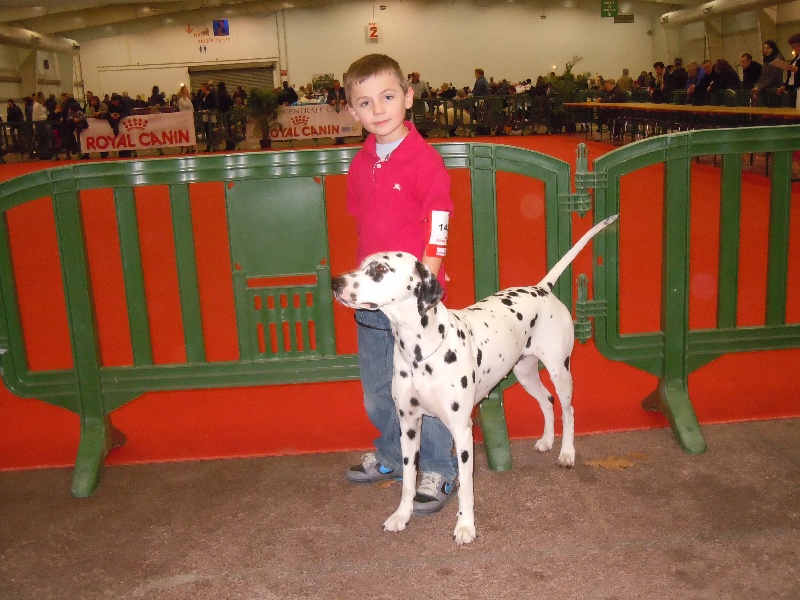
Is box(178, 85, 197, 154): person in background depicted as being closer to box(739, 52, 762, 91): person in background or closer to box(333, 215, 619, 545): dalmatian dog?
box(739, 52, 762, 91): person in background

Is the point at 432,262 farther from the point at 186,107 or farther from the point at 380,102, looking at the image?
the point at 186,107

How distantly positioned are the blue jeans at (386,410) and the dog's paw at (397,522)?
1.36 ft

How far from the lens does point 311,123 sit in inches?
960

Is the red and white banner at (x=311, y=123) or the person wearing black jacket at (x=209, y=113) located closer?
the red and white banner at (x=311, y=123)

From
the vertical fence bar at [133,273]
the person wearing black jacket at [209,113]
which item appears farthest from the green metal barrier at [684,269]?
the person wearing black jacket at [209,113]

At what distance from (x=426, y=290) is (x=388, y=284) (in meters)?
0.18

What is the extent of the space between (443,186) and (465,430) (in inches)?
42.5

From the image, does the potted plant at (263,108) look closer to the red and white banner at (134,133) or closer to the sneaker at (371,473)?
the red and white banner at (134,133)

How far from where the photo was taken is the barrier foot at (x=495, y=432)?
402 cm

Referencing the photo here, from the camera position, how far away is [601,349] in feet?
14.5

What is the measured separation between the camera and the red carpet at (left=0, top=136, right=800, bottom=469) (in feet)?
14.7

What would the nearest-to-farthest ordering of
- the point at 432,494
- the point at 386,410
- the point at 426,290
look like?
1. the point at 426,290
2. the point at 432,494
3. the point at 386,410

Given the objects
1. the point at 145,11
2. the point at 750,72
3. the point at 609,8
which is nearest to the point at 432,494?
the point at 750,72

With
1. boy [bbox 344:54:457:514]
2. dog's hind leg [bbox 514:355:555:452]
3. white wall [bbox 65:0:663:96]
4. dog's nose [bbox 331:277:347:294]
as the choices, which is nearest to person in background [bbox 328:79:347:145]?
white wall [bbox 65:0:663:96]
